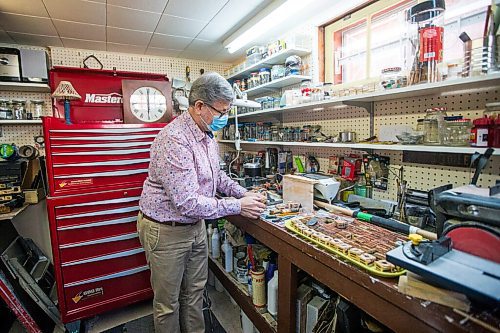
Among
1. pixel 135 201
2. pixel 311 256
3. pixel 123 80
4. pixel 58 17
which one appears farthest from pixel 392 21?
pixel 58 17

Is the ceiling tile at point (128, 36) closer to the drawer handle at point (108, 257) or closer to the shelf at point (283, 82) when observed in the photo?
the shelf at point (283, 82)

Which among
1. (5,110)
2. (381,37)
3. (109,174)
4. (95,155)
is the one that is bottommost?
(109,174)

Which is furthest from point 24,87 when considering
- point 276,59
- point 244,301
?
point 244,301

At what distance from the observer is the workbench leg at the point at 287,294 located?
4.48 feet

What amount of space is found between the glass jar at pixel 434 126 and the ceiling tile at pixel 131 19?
6.64 ft

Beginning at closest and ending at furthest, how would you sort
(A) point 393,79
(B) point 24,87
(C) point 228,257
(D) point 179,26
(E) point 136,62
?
(A) point 393,79, (C) point 228,257, (D) point 179,26, (B) point 24,87, (E) point 136,62

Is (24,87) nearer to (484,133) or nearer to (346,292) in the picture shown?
(346,292)

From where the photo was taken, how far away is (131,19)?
2.16 meters

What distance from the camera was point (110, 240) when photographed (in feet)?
6.85

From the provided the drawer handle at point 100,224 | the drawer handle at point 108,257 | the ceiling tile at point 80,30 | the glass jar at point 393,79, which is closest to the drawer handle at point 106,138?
the drawer handle at point 100,224

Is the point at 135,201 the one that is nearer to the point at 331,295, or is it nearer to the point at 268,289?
the point at 268,289

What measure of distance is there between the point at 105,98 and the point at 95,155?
647mm

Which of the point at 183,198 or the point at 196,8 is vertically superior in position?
the point at 196,8

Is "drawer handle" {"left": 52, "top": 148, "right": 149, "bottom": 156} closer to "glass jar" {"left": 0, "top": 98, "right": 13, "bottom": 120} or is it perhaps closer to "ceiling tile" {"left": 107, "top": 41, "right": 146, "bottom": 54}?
"glass jar" {"left": 0, "top": 98, "right": 13, "bottom": 120}
